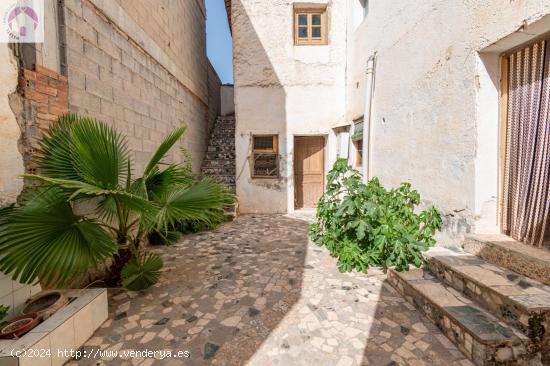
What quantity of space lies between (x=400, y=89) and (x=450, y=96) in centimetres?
115

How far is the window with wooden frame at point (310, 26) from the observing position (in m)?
6.67

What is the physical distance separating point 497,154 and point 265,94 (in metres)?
5.05

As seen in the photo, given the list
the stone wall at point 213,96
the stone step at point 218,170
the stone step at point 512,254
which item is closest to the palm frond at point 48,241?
the stone step at point 512,254

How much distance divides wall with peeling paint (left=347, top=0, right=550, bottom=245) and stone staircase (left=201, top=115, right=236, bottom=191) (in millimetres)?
4742

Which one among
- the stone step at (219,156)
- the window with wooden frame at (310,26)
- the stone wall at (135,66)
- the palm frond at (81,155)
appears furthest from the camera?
the stone step at (219,156)

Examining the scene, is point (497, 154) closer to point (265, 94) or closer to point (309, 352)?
point (309, 352)

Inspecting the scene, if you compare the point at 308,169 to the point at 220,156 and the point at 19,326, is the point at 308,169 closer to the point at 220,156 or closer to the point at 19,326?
the point at 220,156

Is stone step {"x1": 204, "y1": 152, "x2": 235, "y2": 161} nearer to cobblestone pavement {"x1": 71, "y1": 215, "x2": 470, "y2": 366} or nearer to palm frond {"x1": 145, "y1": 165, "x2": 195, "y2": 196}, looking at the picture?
cobblestone pavement {"x1": 71, "y1": 215, "x2": 470, "y2": 366}

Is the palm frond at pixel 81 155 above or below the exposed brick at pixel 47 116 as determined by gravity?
below

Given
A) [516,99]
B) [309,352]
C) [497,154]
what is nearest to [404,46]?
[516,99]

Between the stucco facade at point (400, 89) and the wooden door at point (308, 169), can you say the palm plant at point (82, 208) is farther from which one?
the wooden door at point (308, 169)

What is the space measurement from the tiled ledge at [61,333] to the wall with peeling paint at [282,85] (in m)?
4.70

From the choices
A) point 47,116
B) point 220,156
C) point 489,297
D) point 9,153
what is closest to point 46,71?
point 47,116

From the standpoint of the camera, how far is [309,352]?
2.00 meters
